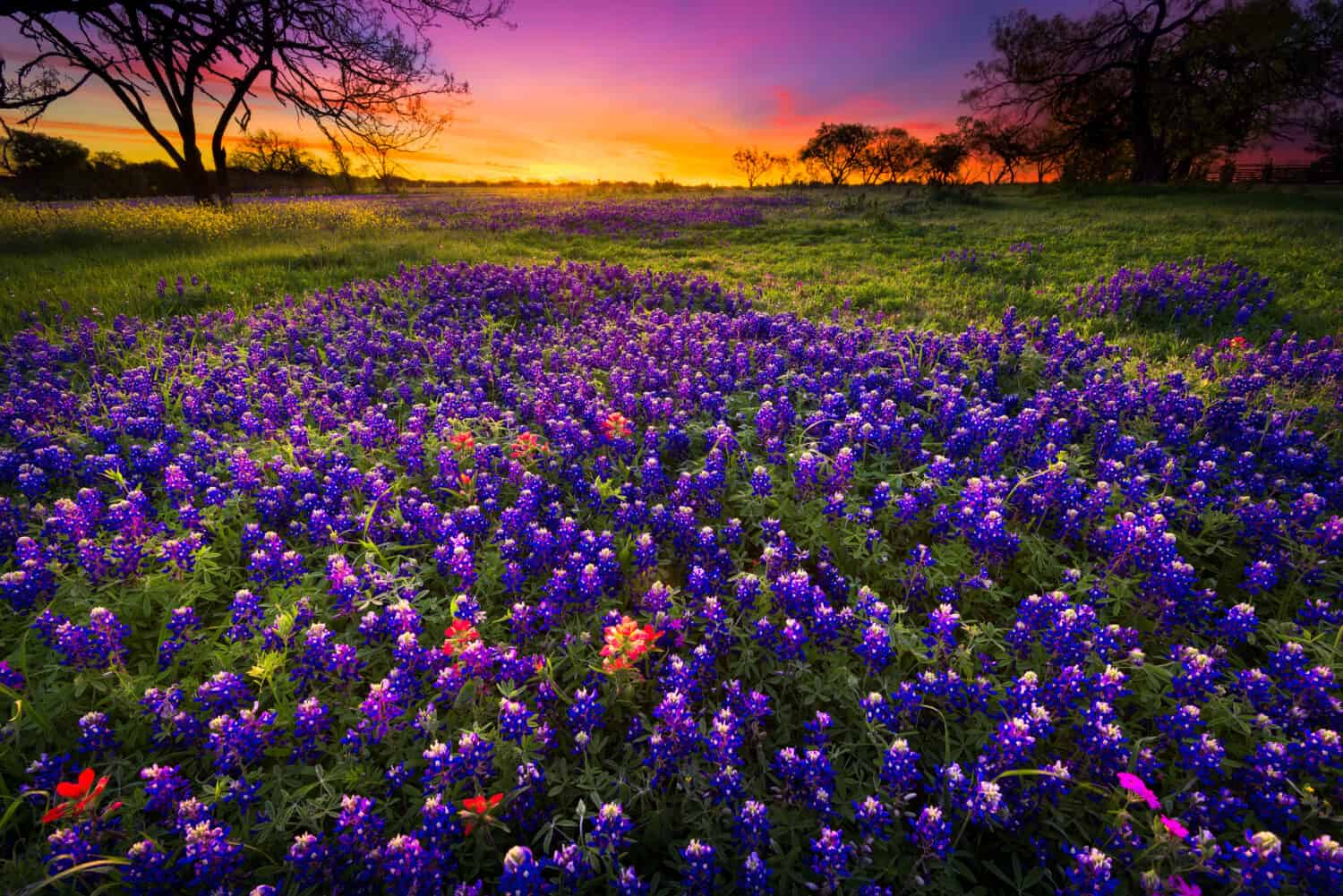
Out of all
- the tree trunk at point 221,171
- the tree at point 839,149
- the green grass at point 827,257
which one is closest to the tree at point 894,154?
the tree at point 839,149

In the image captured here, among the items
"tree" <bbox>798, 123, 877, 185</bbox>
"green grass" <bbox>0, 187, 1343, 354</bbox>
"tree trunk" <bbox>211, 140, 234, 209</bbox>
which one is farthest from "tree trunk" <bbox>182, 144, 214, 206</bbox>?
"tree" <bbox>798, 123, 877, 185</bbox>

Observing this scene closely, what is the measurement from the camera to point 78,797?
2.26m

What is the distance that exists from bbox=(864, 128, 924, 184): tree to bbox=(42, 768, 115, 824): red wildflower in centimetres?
9667

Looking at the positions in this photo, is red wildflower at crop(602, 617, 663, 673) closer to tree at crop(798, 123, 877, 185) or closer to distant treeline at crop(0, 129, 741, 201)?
distant treeline at crop(0, 129, 741, 201)

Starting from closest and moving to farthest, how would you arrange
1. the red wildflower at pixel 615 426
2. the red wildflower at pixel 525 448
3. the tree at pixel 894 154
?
1. the red wildflower at pixel 525 448
2. the red wildflower at pixel 615 426
3. the tree at pixel 894 154

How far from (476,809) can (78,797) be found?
5.43 feet

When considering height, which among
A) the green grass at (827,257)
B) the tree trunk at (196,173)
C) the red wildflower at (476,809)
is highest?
the tree trunk at (196,173)

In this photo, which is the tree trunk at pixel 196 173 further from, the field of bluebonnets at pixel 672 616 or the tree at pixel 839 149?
the tree at pixel 839 149

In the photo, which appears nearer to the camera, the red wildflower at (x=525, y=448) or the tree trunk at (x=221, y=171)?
the red wildflower at (x=525, y=448)

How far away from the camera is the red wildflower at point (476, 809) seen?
2182mm

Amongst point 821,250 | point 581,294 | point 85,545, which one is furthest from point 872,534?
point 821,250

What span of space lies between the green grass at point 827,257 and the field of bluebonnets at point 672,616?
290cm

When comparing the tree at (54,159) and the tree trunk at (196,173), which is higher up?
the tree at (54,159)

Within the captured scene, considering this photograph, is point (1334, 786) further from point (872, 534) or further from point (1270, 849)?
point (872, 534)
